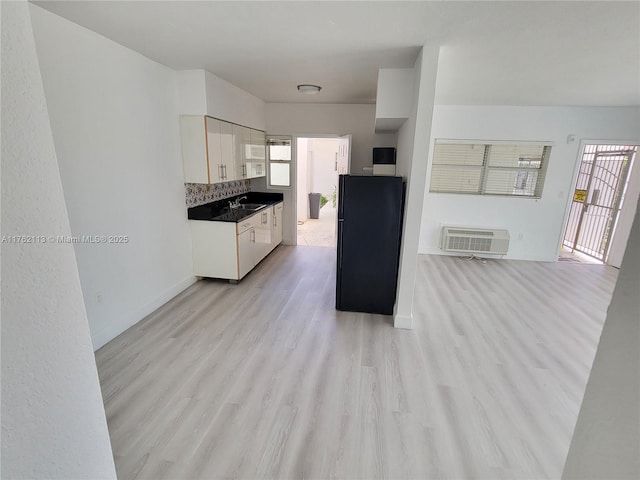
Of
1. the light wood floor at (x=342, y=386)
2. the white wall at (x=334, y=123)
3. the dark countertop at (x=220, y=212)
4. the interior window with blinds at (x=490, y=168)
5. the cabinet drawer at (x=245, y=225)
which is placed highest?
the white wall at (x=334, y=123)

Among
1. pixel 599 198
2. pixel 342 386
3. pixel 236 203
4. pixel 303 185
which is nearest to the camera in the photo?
pixel 342 386

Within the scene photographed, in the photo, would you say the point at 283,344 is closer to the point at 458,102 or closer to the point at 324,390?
the point at 324,390

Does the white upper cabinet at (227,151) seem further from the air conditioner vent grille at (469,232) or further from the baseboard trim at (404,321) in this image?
the air conditioner vent grille at (469,232)

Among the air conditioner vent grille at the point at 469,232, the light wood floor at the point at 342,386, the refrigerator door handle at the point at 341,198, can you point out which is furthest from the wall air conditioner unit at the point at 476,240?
the refrigerator door handle at the point at 341,198

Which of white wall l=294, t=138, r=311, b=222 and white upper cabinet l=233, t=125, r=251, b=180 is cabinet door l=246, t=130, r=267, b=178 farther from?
white wall l=294, t=138, r=311, b=222

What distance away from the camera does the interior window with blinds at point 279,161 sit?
18.1 feet

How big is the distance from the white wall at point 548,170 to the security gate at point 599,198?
0.72m

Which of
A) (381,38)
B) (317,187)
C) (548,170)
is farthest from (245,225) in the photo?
(317,187)

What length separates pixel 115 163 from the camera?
2719mm

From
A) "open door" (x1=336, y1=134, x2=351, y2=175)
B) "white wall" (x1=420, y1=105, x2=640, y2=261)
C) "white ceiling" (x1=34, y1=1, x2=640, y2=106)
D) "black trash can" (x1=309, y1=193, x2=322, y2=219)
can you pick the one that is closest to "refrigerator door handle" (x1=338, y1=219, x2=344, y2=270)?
"white ceiling" (x1=34, y1=1, x2=640, y2=106)

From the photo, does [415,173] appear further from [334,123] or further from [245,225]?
[334,123]

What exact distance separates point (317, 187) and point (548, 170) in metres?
6.51

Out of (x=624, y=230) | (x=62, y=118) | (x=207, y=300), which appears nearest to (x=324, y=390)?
(x=207, y=300)

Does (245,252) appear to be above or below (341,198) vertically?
below
